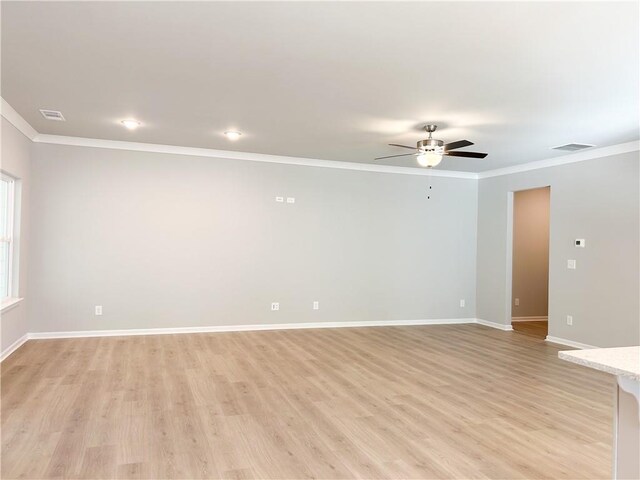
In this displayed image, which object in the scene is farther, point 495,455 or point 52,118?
point 52,118

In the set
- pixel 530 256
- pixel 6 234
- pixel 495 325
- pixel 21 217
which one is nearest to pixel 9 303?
pixel 6 234

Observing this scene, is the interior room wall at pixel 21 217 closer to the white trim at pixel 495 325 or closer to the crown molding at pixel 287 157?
the crown molding at pixel 287 157

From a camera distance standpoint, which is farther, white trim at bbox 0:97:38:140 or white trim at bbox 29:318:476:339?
white trim at bbox 29:318:476:339

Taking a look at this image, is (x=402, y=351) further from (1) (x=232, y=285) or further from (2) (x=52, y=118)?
(2) (x=52, y=118)

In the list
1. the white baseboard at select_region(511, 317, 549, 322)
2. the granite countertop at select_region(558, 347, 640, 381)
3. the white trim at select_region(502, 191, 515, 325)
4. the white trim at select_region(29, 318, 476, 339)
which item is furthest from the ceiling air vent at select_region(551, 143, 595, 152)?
the granite countertop at select_region(558, 347, 640, 381)

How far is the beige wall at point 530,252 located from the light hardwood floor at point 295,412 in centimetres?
279

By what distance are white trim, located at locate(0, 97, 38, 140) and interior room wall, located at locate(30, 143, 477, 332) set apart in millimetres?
334

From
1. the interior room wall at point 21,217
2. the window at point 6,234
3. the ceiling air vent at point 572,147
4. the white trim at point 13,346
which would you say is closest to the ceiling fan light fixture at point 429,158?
the ceiling air vent at point 572,147

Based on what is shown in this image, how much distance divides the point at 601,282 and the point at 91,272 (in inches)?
255

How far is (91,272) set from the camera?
18.6 ft

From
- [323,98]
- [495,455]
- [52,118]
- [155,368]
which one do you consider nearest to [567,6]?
[323,98]

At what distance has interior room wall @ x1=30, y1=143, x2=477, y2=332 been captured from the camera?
559 cm

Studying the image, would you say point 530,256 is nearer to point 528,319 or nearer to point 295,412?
point 528,319

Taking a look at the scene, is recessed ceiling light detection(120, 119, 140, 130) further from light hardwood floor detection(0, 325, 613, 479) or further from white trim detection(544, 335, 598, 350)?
white trim detection(544, 335, 598, 350)
